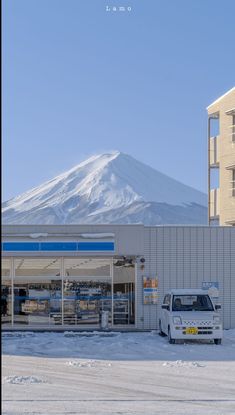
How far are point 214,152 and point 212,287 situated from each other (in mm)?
13462

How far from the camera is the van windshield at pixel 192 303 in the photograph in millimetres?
24719

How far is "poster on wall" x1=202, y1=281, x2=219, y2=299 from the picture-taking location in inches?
1153

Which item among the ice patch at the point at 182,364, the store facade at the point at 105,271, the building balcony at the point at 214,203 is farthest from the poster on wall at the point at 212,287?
the building balcony at the point at 214,203

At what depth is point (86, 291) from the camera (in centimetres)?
2944

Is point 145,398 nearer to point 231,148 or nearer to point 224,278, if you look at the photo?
point 224,278

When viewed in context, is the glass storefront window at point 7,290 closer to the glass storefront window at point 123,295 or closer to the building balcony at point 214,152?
the glass storefront window at point 123,295

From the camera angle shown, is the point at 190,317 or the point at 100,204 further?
the point at 100,204

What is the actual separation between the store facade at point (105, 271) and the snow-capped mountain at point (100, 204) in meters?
134

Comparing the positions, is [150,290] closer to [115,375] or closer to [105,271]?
[105,271]

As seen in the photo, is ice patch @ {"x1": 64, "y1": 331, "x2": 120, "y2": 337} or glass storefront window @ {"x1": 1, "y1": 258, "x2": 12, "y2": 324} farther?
glass storefront window @ {"x1": 1, "y1": 258, "x2": 12, "y2": 324}

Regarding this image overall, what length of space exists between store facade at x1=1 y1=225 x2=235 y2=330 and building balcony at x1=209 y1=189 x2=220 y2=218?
39.4 feet

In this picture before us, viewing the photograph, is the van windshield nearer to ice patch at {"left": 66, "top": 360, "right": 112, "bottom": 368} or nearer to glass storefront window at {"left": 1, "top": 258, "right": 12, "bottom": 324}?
ice patch at {"left": 66, "top": 360, "right": 112, "bottom": 368}

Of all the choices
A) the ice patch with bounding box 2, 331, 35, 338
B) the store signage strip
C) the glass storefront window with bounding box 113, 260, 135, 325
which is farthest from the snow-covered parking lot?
the store signage strip

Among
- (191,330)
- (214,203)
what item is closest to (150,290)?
(191,330)
